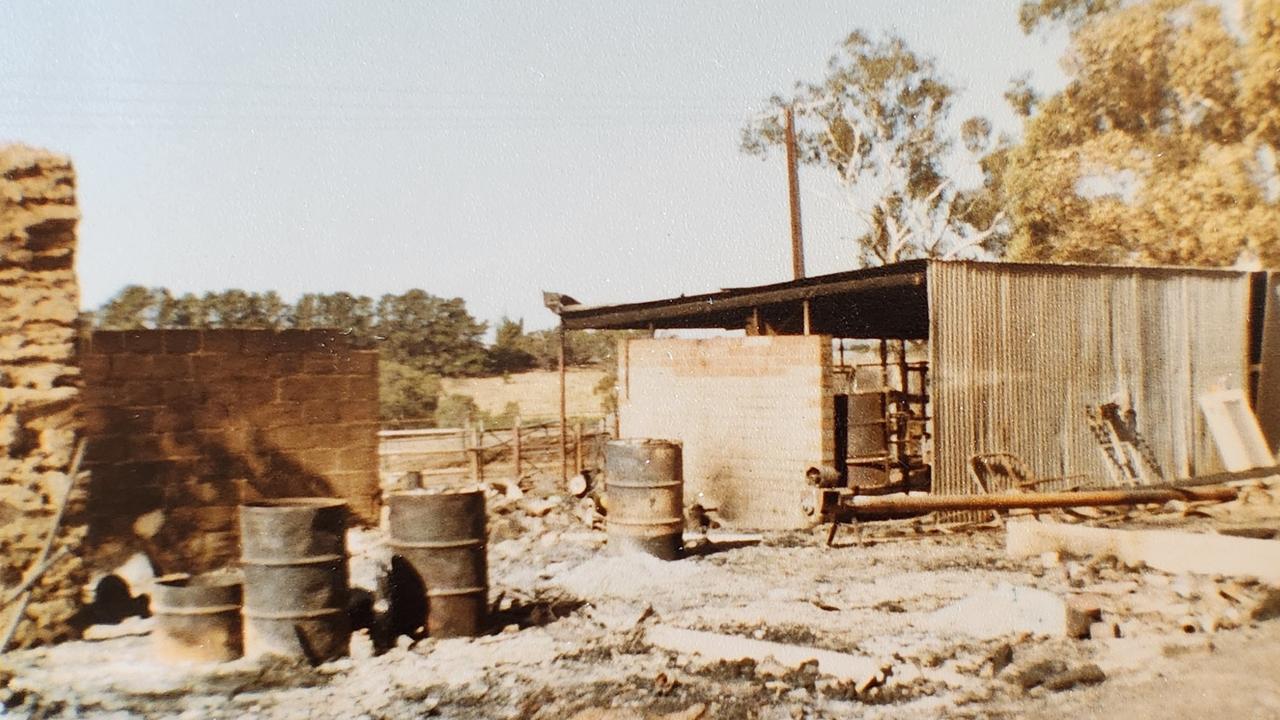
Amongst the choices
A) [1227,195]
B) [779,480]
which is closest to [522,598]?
[779,480]

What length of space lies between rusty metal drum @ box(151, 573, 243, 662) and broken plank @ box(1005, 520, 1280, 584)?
682 centimetres

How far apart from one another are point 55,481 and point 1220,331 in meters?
16.3

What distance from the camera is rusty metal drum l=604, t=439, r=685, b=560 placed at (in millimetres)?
9430

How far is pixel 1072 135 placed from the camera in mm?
24328

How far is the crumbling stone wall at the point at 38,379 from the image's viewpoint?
646 cm

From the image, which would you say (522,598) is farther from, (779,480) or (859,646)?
(779,480)

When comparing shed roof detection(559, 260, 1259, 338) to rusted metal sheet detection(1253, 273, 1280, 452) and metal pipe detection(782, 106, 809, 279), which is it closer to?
rusted metal sheet detection(1253, 273, 1280, 452)

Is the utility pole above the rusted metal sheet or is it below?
above

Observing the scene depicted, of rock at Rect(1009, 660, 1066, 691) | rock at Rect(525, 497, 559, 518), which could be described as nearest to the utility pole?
rock at Rect(525, 497, 559, 518)

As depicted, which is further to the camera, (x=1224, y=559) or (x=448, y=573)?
(x=1224, y=559)

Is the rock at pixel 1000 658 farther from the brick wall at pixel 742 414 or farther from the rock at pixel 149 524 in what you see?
the rock at pixel 149 524

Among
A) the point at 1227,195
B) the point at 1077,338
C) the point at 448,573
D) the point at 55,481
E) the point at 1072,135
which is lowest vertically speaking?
the point at 448,573

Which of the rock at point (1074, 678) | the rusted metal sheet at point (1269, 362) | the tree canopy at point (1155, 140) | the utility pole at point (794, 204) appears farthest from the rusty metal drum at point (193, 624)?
the tree canopy at point (1155, 140)

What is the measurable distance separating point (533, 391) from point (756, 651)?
Answer: 39173mm
